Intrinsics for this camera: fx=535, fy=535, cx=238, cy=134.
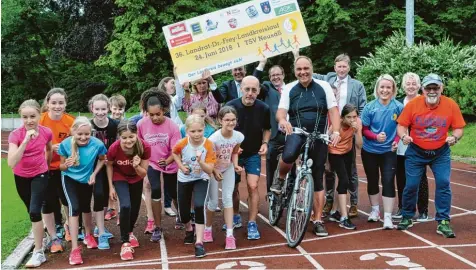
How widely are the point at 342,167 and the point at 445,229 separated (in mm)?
1419

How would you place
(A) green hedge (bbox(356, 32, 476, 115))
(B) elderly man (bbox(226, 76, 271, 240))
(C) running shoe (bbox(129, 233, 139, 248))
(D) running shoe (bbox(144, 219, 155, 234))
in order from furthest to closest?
(A) green hedge (bbox(356, 32, 476, 115)) → (D) running shoe (bbox(144, 219, 155, 234)) → (B) elderly man (bbox(226, 76, 271, 240)) → (C) running shoe (bbox(129, 233, 139, 248))

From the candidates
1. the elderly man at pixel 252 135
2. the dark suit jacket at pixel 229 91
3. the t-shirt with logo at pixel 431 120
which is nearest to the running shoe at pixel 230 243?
the elderly man at pixel 252 135

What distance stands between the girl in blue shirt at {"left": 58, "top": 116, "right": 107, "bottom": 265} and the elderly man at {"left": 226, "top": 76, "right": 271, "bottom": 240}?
1669 millimetres

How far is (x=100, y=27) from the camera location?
110ft

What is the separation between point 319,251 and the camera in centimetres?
579

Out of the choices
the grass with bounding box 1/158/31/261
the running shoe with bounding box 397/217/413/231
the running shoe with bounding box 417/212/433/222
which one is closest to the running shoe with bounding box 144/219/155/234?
the grass with bounding box 1/158/31/261

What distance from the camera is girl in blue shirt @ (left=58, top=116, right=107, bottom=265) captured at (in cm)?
578

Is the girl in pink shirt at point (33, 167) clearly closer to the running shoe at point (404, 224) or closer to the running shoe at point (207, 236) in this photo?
the running shoe at point (207, 236)

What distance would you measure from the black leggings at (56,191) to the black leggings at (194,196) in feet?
4.90

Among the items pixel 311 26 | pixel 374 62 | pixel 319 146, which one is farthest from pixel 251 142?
pixel 311 26

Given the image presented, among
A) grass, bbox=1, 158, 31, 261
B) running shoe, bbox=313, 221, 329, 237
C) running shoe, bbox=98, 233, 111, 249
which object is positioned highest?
grass, bbox=1, 158, 31, 261

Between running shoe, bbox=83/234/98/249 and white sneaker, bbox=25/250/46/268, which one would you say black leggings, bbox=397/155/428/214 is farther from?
white sneaker, bbox=25/250/46/268

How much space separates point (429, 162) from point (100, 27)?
29.9 metres

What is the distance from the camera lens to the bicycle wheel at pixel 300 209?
5711 millimetres
